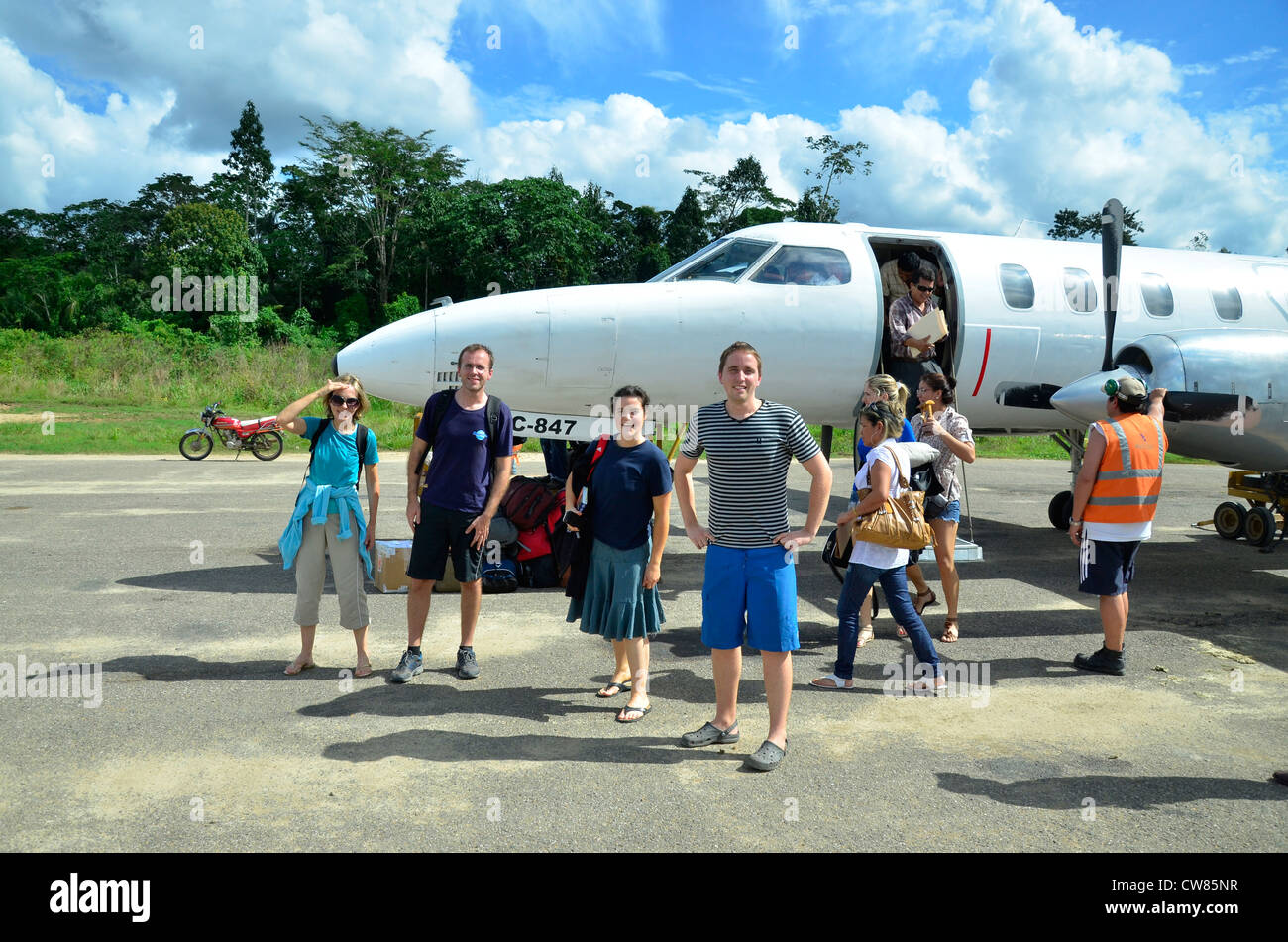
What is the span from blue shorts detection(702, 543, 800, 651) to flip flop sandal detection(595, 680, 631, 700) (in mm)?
1136

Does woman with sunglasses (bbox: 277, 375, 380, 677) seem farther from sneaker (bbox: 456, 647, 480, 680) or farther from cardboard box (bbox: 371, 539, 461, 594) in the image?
cardboard box (bbox: 371, 539, 461, 594)

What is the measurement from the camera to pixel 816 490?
4410 millimetres

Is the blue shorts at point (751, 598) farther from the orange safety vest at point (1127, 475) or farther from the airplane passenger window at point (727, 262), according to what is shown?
the airplane passenger window at point (727, 262)

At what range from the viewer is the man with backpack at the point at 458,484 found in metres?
5.60

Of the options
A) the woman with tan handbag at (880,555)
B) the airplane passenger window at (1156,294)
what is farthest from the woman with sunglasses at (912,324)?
the woman with tan handbag at (880,555)

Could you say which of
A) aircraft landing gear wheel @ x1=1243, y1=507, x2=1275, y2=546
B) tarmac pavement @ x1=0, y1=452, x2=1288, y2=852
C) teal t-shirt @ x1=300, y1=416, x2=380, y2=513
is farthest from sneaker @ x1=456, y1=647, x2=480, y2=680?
aircraft landing gear wheel @ x1=1243, y1=507, x2=1275, y2=546

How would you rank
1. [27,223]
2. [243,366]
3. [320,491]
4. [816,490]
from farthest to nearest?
1. [27,223]
2. [243,366]
3. [320,491]
4. [816,490]

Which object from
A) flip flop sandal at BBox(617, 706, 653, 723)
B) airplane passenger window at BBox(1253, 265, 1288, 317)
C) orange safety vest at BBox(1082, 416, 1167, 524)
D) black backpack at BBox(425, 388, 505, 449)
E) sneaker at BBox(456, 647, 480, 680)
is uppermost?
airplane passenger window at BBox(1253, 265, 1288, 317)

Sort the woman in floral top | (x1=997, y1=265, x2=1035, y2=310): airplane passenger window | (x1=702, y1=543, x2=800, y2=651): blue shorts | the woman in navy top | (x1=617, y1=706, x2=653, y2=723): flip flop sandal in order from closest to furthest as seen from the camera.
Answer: (x1=702, y1=543, x2=800, y2=651): blue shorts
the woman in navy top
(x1=617, y1=706, x2=653, y2=723): flip flop sandal
the woman in floral top
(x1=997, y1=265, x2=1035, y2=310): airplane passenger window

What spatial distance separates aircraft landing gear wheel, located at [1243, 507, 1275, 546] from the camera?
1084 cm

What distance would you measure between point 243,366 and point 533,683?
91.2 ft

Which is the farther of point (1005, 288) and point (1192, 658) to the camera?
point (1005, 288)

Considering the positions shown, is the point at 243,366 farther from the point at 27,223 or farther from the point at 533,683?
the point at 27,223
